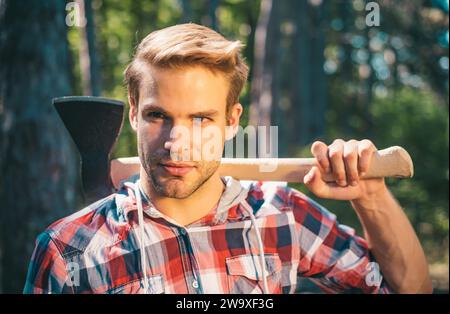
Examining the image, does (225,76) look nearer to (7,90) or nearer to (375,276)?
(375,276)

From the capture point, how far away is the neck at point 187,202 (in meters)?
1.66

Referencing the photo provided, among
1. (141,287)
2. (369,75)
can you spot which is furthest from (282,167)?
(369,75)

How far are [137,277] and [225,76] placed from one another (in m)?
0.60

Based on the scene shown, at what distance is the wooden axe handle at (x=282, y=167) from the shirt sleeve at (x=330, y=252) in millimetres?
158

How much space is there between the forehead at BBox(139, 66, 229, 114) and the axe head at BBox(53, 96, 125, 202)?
8.7 inches

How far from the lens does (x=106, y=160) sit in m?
1.79

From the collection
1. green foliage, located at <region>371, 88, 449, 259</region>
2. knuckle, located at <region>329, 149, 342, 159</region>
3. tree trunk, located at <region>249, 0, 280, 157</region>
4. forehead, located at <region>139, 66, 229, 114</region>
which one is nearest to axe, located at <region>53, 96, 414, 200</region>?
knuckle, located at <region>329, 149, 342, 159</region>

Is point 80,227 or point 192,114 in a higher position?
point 192,114

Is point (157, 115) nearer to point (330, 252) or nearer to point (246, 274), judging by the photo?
point (246, 274)

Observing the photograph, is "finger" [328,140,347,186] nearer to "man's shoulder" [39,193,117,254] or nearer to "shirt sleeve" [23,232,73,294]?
"man's shoulder" [39,193,117,254]

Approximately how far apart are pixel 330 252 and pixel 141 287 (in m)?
0.58

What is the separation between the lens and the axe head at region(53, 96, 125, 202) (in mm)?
1745

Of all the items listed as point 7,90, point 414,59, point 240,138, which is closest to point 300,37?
point 414,59

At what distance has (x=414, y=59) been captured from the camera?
570 cm
